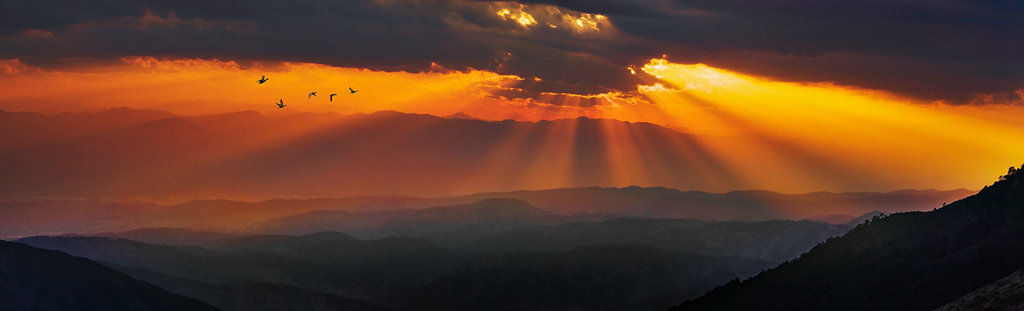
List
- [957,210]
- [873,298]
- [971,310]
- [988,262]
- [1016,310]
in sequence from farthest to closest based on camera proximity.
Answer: [957,210]
[873,298]
[988,262]
[971,310]
[1016,310]

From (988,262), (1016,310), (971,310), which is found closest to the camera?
(1016,310)

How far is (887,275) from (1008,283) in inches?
2643

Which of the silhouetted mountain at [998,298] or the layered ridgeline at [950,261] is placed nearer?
the silhouetted mountain at [998,298]

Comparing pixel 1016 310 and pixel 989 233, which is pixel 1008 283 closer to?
pixel 1016 310

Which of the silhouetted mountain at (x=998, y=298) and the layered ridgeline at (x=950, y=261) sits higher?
the layered ridgeline at (x=950, y=261)

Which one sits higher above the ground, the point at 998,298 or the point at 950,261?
the point at 950,261

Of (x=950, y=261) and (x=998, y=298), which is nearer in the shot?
(x=998, y=298)

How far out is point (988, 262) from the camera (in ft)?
576

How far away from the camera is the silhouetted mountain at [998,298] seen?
118 m

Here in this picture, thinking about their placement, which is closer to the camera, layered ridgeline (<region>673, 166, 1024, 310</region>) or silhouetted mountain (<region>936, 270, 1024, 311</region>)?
silhouetted mountain (<region>936, 270, 1024, 311</region>)

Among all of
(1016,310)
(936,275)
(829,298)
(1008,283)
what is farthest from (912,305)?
(1016,310)

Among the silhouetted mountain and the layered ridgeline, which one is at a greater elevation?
the layered ridgeline

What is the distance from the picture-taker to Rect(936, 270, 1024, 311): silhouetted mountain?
118000mm

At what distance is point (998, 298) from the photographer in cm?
12194
